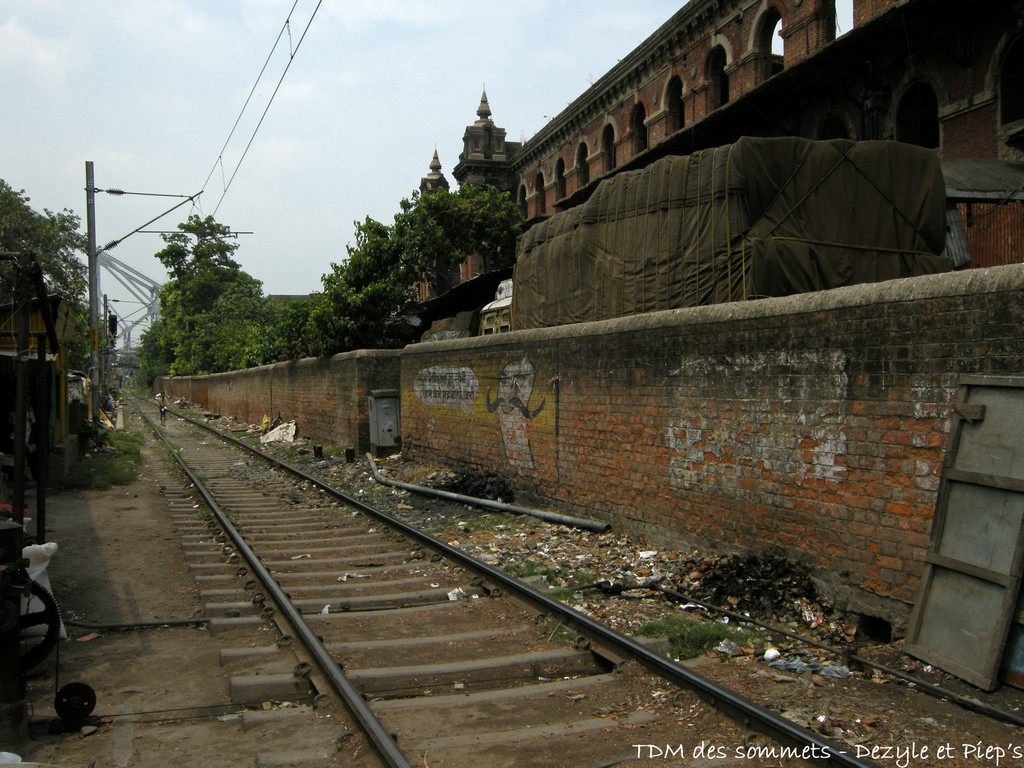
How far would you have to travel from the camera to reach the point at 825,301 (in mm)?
5906

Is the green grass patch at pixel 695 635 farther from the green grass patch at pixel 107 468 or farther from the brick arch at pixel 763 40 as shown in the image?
the brick arch at pixel 763 40

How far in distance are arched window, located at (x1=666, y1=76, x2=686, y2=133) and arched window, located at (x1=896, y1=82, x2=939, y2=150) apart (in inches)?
292

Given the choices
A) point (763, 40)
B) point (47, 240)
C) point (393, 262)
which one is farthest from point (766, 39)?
point (47, 240)

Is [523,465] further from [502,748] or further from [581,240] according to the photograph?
[502,748]

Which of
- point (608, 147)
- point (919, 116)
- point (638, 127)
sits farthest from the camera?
point (608, 147)

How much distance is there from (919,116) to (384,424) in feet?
39.0

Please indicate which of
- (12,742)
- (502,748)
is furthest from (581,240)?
(12,742)

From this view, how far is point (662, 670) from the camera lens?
182 inches

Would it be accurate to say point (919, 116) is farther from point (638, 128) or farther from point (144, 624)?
point (144, 624)

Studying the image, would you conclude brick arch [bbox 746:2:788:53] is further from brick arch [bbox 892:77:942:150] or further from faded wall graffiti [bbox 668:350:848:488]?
faded wall graffiti [bbox 668:350:848:488]

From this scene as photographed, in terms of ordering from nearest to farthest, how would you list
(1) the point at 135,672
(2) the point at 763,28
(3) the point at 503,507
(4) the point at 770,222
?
A: (1) the point at 135,672 → (4) the point at 770,222 → (3) the point at 503,507 → (2) the point at 763,28

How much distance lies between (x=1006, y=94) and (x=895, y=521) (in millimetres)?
10415

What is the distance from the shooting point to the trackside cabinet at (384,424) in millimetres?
16750

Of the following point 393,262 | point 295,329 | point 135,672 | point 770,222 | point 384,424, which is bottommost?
point 135,672
